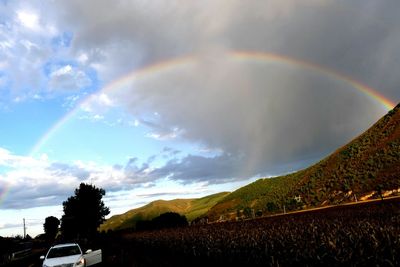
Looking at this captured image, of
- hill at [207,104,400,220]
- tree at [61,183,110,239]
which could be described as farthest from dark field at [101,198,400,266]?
tree at [61,183,110,239]

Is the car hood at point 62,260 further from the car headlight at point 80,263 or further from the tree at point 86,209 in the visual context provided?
the tree at point 86,209

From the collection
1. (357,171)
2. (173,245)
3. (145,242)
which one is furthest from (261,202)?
(173,245)

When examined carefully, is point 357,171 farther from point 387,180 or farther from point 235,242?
point 235,242

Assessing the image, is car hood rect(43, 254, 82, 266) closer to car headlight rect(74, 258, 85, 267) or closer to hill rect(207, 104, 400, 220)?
car headlight rect(74, 258, 85, 267)

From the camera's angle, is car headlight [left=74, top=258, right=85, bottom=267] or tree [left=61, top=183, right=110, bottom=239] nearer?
car headlight [left=74, top=258, right=85, bottom=267]

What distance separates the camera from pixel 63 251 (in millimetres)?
20359

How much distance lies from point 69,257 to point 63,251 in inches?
63.9

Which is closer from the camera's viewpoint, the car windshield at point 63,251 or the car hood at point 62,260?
the car hood at point 62,260

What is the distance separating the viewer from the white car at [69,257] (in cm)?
1806

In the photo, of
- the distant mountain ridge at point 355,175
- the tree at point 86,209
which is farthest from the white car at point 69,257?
the tree at point 86,209

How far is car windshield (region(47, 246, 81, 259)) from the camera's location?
781 inches

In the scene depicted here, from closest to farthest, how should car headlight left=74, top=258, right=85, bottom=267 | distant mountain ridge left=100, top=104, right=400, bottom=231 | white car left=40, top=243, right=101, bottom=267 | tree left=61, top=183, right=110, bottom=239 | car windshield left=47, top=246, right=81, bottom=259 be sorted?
1. white car left=40, top=243, right=101, bottom=267
2. car headlight left=74, top=258, right=85, bottom=267
3. car windshield left=47, top=246, right=81, bottom=259
4. distant mountain ridge left=100, top=104, right=400, bottom=231
5. tree left=61, top=183, right=110, bottom=239

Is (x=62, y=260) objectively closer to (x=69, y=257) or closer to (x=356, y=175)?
(x=69, y=257)

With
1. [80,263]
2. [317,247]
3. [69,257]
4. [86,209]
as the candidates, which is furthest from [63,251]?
[86,209]
